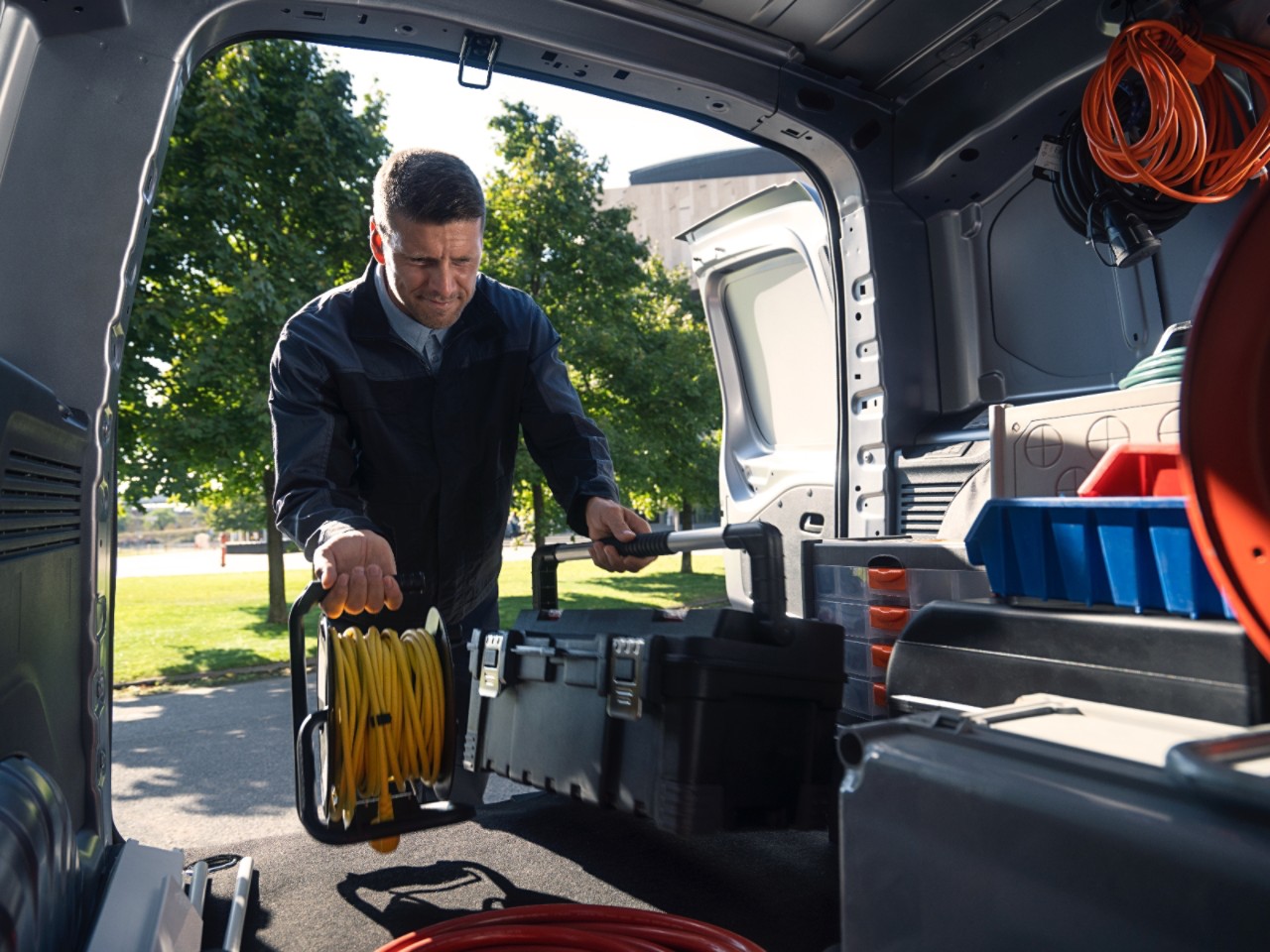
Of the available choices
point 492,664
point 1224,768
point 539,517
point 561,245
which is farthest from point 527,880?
point 561,245

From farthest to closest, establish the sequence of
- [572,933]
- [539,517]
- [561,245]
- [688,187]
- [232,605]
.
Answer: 1. [688,187]
2. [232,605]
3. [539,517]
4. [561,245]
5. [572,933]

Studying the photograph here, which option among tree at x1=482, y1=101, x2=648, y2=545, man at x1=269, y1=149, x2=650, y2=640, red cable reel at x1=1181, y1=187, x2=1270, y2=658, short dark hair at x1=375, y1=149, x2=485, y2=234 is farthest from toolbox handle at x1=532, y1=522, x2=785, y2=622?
tree at x1=482, y1=101, x2=648, y2=545

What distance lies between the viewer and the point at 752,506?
485 centimetres

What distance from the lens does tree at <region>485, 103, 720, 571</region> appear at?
1257cm

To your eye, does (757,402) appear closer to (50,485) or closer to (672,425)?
(50,485)

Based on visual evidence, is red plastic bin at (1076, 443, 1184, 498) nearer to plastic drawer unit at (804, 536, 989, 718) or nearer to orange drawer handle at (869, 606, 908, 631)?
plastic drawer unit at (804, 536, 989, 718)

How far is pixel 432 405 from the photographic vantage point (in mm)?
3068

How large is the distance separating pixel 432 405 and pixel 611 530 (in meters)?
0.80

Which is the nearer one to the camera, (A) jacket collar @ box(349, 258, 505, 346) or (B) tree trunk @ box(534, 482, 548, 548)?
(A) jacket collar @ box(349, 258, 505, 346)

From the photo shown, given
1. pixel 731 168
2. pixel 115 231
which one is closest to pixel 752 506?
pixel 115 231

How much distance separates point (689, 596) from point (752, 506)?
34.4 ft

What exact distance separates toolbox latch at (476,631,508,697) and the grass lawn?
3692mm

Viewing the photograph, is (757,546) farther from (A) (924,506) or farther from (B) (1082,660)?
(A) (924,506)

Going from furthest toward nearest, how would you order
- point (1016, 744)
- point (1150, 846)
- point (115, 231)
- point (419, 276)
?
point (419, 276), point (115, 231), point (1016, 744), point (1150, 846)
